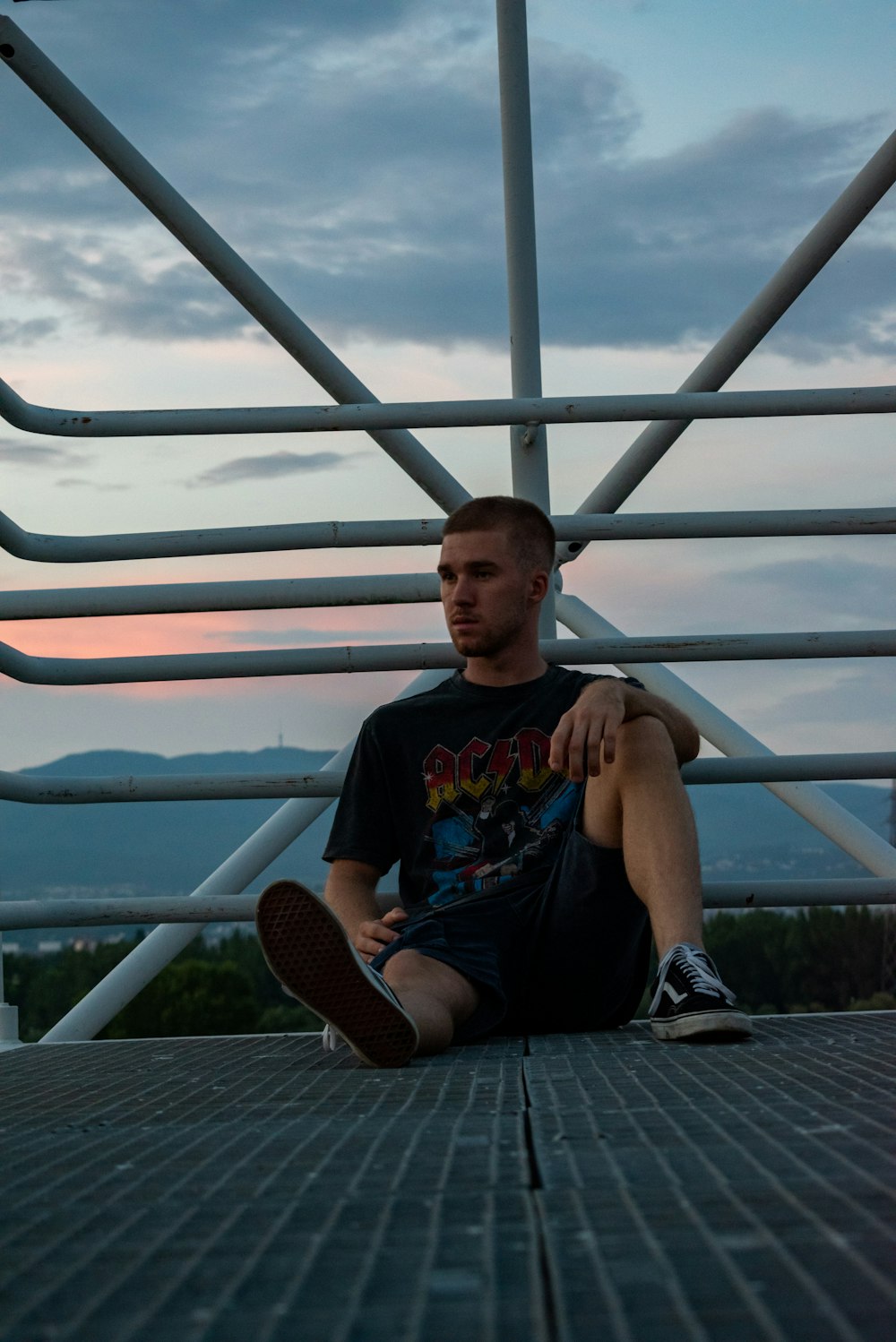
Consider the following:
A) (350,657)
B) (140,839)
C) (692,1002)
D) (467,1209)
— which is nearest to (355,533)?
(350,657)

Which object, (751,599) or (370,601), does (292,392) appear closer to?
(751,599)

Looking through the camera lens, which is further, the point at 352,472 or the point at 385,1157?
the point at 352,472

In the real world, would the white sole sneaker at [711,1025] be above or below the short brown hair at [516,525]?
below

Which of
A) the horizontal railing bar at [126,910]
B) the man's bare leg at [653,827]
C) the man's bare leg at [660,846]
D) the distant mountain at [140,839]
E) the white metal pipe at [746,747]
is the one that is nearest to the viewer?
the man's bare leg at [660,846]

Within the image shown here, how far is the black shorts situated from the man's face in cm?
30

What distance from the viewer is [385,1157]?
845mm

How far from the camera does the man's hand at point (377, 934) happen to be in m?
1.63

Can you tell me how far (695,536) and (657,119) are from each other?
1570 millimetres

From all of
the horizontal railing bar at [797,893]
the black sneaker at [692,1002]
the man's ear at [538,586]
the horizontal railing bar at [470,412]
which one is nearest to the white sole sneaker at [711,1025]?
the black sneaker at [692,1002]

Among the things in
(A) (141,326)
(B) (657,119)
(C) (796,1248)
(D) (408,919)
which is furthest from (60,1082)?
(A) (141,326)

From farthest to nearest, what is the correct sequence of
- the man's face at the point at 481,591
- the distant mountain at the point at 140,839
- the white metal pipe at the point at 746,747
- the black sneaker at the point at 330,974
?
the distant mountain at the point at 140,839, the white metal pipe at the point at 746,747, the man's face at the point at 481,591, the black sneaker at the point at 330,974

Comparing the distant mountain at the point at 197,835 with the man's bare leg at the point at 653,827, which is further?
the distant mountain at the point at 197,835

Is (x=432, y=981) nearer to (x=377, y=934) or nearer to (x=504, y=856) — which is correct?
(x=377, y=934)

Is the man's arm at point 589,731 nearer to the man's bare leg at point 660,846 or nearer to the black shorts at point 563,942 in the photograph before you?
the man's bare leg at point 660,846
